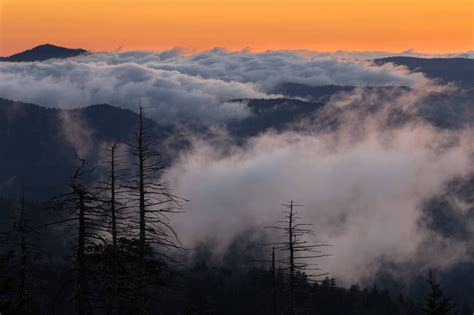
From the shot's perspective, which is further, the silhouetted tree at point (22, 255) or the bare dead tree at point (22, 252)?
the bare dead tree at point (22, 252)

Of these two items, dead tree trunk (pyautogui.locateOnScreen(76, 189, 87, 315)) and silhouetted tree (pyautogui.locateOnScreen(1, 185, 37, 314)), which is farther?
silhouetted tree (pyautogui.locateOnScreen(1, 185, 37, 314))

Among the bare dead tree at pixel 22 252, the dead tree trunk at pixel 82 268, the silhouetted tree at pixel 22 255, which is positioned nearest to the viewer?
the dead tree trunk at pixel 82 268

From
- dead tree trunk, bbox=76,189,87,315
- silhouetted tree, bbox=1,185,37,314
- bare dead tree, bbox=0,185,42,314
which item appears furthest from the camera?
bare dead tree, bbox=0,185,42,314

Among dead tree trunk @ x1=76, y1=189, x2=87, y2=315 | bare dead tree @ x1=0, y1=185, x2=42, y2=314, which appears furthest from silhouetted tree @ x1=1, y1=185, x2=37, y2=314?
dead tree trunk @ x1=76, y1=189, x2=87, y2=315

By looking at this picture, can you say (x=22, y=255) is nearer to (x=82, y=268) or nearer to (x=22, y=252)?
(x=22, y=252)

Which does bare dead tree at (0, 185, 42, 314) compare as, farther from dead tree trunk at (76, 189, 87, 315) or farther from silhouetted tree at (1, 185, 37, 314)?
dead tree trunk at (76, 189, 87, 315)

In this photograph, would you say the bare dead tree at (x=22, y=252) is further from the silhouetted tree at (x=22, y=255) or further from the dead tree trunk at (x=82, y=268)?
the dead tree trunk at (x=82, y=268)

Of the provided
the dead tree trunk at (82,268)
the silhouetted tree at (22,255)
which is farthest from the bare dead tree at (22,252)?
the dead tree trunk at (82,268)

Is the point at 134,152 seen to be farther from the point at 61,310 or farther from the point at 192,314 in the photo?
the point at 61,310

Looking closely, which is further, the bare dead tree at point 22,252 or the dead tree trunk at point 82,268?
the bare dead tree at point 22,252

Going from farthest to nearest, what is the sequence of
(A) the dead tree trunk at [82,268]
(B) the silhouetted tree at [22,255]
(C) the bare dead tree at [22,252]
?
(C) the bare dead tree at [22,252]
(B) the silhouetted tree at [22,255]
(A) the dead tree trunk at [82,268]

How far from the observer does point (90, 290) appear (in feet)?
93.8

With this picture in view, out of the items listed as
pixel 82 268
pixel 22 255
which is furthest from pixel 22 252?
pixel 82 268

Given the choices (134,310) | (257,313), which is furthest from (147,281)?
(257,313)
